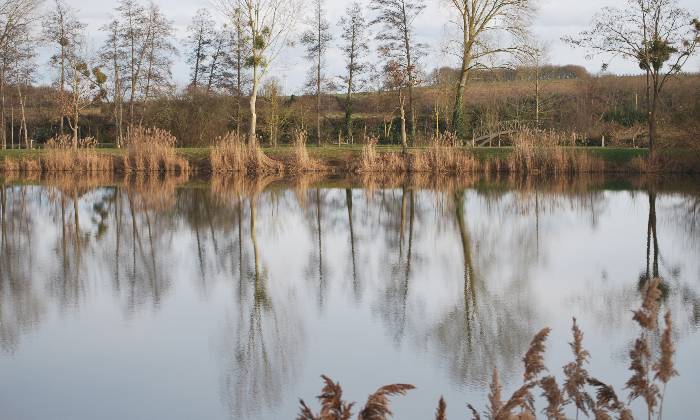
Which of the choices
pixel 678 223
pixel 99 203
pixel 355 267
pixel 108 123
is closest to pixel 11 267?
Result: pixel 355 267

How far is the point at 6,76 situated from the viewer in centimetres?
3538

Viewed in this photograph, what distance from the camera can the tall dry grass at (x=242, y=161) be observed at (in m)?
25.8

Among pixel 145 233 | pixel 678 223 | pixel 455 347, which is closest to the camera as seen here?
pixel 455 347

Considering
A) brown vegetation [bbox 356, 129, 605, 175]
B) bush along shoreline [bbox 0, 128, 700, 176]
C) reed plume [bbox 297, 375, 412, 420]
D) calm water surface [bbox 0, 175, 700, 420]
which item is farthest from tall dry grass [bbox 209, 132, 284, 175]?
reed plume [bbox 297, 375, 412, 420]

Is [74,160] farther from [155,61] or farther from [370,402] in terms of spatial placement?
[370,402]

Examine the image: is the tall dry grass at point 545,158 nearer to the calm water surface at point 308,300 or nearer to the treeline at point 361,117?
the treeline at point 361,117

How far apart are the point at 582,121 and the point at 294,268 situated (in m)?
31.5

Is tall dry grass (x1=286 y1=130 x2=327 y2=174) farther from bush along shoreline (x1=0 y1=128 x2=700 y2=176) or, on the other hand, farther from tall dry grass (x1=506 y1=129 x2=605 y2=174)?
tall dry grass (x1=506 y1=129 x2=605 y2=174)

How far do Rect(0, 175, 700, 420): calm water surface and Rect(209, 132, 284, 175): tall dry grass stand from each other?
999 centimetres

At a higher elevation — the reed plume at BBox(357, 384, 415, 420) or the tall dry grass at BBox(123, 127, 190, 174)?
the tall dry grass at BBox(123, 127, 190, 174)

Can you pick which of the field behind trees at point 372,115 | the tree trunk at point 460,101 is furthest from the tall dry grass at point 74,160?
the tree trunk at point 460,101

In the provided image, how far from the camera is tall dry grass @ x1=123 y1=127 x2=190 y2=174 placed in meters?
25.8

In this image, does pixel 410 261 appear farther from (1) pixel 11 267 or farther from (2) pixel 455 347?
(1) pixel 11 267

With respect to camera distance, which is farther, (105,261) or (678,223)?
(678,223)
